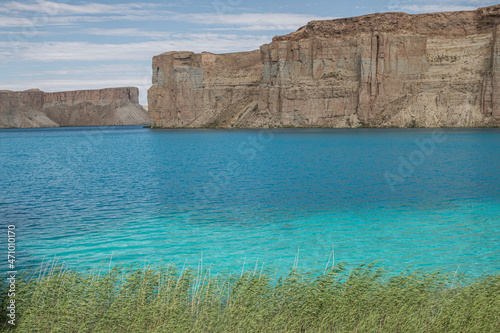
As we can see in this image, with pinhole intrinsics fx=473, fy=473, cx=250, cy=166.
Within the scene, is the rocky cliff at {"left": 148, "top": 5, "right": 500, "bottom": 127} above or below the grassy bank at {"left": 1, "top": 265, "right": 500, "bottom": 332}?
above

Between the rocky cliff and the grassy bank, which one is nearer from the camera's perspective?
the grassy bank

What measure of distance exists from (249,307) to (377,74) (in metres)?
125

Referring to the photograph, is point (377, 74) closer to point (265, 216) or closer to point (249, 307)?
point (265, 216)

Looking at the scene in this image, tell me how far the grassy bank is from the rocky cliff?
381 ft

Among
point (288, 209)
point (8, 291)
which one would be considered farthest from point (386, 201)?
point (8, 291)

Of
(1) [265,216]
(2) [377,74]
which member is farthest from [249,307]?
(2) [377,74]

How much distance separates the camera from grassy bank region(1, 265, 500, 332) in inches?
335

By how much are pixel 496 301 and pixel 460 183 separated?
976 inches

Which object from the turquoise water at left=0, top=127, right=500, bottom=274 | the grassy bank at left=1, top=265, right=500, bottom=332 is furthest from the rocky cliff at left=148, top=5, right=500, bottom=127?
the grassy bank at left=1, top=265, right=500, bottom=332

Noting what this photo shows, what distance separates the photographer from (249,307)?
30.2 ft

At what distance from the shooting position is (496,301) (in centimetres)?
923

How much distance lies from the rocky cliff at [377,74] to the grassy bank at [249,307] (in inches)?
4574

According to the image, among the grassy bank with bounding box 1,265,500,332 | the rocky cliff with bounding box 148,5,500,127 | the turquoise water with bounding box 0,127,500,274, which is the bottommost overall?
the turquoise water with bounding box 0,127,500,274

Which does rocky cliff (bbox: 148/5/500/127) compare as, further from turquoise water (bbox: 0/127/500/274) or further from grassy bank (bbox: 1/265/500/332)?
grassy bank (bbox: 1/265/500/332)
